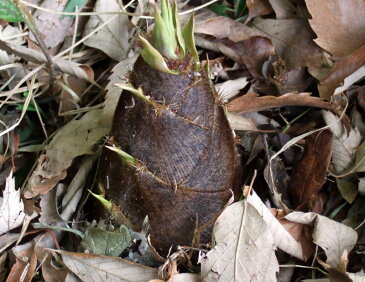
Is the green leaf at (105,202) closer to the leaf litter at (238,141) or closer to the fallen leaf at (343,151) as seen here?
the leaf litter at (238,141)

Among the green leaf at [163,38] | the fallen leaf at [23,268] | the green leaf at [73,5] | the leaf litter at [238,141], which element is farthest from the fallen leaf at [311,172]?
A: the green leaf at [73,5]

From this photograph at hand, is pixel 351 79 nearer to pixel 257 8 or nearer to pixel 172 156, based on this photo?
pixel 257 8

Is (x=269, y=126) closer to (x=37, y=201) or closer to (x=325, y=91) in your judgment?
(x=325, y=91)

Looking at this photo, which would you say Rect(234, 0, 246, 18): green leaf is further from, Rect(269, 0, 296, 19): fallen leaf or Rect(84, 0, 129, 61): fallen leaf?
Rect(84, 0, 129, 61): fallen leaf

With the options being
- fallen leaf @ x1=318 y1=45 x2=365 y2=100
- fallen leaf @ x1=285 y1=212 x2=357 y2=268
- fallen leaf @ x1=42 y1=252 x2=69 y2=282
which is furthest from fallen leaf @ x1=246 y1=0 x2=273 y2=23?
fallen leaf @ x1=42 y1=252 x2=69 y2=282

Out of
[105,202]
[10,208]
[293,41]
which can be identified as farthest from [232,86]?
[10,208]

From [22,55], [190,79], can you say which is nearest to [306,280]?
[190,79]
